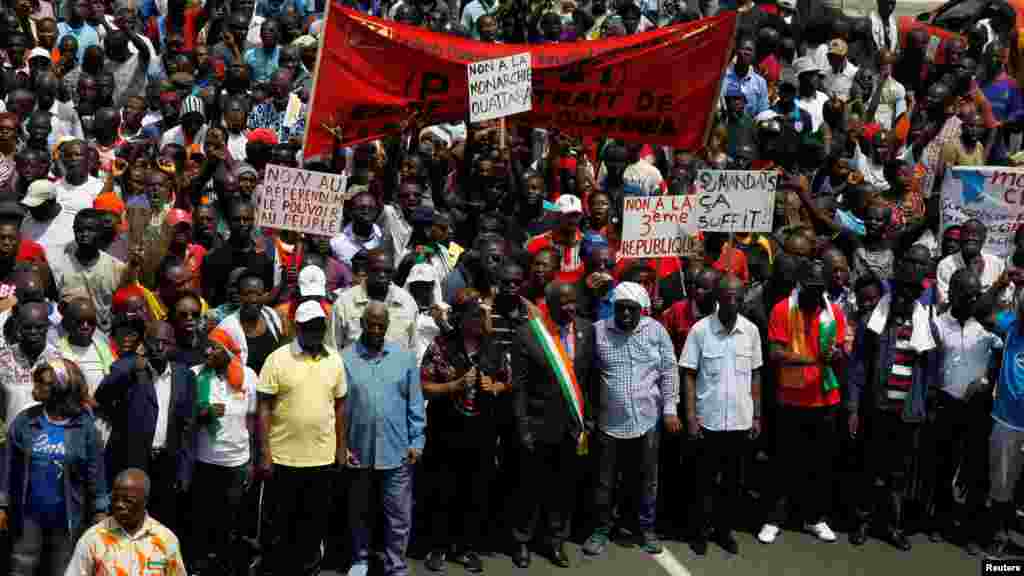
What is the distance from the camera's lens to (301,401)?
1023 centimetres

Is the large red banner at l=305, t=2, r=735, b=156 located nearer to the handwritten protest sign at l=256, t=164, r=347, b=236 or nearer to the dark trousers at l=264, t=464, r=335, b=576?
the handwritten protest sign at l=256, t=164, r=347, b=236

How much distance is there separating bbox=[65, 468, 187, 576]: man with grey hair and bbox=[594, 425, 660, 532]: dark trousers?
13.2ft

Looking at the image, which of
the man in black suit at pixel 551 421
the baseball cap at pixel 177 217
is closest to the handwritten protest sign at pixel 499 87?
the man in black suit at pixel 551 421

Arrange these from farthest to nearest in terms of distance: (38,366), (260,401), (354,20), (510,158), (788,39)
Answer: (788,39)
(510,158)
(354,20)
(260,401)
(38,366)

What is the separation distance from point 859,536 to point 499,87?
15.8ft

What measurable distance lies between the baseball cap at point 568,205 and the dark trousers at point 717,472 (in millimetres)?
2406

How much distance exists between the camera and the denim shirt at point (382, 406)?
10.5 m

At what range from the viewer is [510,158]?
555 inches

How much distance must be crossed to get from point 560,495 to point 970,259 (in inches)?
178

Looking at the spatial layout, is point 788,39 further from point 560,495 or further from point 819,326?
point 560,495

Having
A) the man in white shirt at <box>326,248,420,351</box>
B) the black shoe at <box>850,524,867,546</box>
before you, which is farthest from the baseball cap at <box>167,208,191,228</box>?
the black shoe at <box>850,524,867,546</box>

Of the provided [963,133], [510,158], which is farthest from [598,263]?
[963,133]

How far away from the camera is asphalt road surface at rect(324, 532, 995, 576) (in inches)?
440

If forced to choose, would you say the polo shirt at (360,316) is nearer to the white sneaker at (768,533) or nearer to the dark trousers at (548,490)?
the dark trousers at (548,490)
